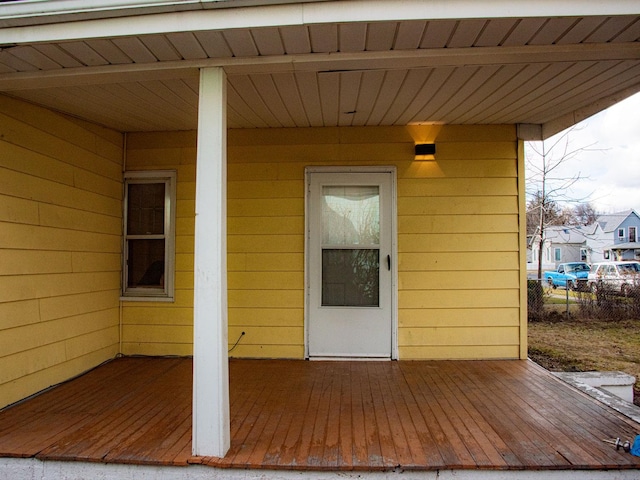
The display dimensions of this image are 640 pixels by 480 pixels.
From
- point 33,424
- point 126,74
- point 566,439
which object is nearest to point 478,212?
point 566,439

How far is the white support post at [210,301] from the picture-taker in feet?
6.56

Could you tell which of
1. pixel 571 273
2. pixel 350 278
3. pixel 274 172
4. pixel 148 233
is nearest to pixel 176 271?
pixel 148 233

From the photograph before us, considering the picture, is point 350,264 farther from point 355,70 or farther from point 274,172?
point 355,70

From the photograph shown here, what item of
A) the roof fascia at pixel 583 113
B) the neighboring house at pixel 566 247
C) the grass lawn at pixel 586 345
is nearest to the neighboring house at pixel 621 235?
the neighboring house at pixel 566 247

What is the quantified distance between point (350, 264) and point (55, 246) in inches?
98.5

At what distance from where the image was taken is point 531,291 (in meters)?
7.17

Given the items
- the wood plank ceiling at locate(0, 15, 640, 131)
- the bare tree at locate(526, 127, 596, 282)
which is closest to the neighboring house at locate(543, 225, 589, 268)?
the bare tree at locate(526, 127, 596, 282)

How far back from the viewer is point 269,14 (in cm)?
180

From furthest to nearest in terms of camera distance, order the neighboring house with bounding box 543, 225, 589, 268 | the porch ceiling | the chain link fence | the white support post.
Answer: the neighboring house with bounding box 543, 225, 589, 268 < the chain link fence < the white support post < the porch ceiling

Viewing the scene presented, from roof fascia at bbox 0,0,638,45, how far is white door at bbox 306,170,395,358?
6.52 ft

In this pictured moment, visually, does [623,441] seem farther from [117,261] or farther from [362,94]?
[117,261]

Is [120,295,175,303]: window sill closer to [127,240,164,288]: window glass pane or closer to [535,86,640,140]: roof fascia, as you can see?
[127,240,164,288]: window glass pane

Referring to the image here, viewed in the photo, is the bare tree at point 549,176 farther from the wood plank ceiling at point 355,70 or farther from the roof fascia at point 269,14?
the roof fascia at point 269,14

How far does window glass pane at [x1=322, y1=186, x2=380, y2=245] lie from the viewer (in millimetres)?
3730
